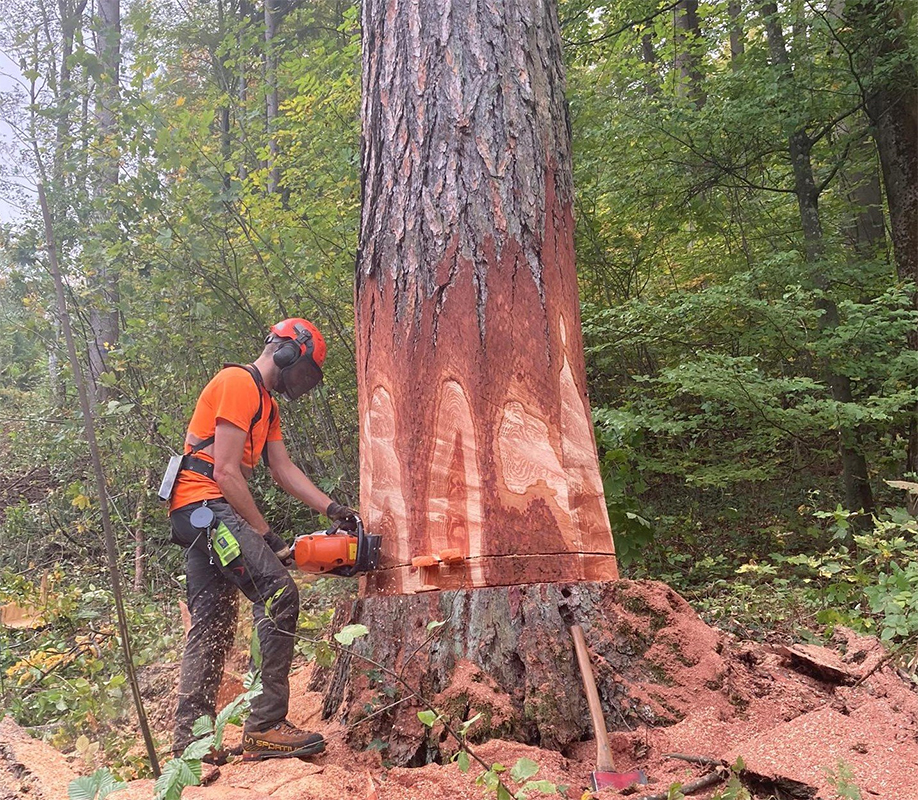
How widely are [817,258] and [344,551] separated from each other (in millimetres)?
5353

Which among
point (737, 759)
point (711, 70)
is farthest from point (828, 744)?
point (711, 70)

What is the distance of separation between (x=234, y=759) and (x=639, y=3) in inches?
290

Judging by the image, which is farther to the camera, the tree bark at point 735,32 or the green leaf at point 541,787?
the tree bark at point 735,32

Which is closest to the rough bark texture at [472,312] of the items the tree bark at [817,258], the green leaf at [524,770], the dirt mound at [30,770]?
the green leaf at [524,770]

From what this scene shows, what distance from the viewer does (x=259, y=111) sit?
7371mm

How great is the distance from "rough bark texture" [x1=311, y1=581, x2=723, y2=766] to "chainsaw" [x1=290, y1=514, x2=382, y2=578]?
203 mm

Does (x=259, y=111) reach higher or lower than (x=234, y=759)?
higher

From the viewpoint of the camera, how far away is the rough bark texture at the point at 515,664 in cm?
235

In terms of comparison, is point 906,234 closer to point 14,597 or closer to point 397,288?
point 397,288

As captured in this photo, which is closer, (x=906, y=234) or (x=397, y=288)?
(x=397, y=288)

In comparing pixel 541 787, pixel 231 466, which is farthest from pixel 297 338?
pixel 541 787

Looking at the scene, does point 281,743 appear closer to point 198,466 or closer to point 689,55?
point 198,466

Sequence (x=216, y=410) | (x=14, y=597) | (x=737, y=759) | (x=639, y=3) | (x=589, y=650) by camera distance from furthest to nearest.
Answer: (x=639, y=3) → (x=14, y=597) → (x=216, y=410) → (x=589, y=650) → (x=737, y=759)

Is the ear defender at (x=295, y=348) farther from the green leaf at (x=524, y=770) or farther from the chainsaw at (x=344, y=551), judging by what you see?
the green leaf at (x=524, y=770)
